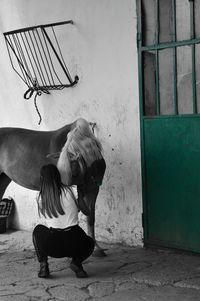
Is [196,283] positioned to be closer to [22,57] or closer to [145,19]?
[145,19]

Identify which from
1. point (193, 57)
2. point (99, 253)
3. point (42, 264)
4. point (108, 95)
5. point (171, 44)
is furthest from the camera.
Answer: point (108, 95)

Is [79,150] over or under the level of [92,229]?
over

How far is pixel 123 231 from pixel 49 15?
8.13 ft

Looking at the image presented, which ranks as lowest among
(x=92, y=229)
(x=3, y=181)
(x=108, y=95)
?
(x=92, y=229)

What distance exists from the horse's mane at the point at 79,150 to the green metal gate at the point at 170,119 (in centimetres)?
73

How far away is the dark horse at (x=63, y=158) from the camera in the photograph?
4742 millimetres

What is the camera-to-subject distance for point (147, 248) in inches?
220

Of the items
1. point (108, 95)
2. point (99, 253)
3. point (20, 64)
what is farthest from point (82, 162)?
point (20, 64)

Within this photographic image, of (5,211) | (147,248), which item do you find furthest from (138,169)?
(5,211)

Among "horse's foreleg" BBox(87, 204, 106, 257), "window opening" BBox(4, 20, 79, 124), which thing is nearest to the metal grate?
"window opening" BBox(4, 20, 79, 124)

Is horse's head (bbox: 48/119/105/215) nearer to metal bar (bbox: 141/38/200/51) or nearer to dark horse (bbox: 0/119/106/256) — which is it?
dark horse (bbox: 0/119/106/256)

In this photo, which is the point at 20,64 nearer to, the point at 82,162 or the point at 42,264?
the point at 82,162

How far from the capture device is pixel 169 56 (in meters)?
5.30

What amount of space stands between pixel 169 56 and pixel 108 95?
31.4 inches
